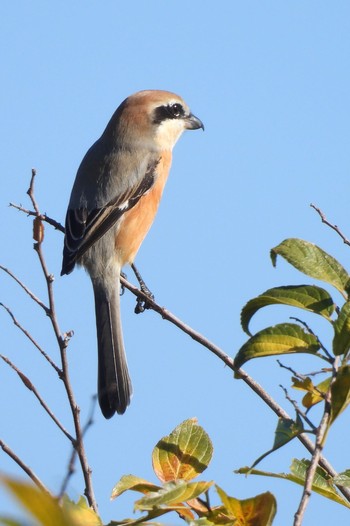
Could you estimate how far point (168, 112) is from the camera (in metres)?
5.45

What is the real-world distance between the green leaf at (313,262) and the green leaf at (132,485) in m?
0.50

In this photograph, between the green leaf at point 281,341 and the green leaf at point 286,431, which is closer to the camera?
the green leaf at point 286,431

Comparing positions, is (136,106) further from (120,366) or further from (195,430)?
(195,430)

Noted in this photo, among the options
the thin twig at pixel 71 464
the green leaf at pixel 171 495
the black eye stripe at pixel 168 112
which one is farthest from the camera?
the black eye stripe at pixel 168 112

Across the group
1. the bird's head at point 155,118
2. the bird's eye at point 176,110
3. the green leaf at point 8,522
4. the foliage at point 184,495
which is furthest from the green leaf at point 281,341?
the bird's eye at point 176,110

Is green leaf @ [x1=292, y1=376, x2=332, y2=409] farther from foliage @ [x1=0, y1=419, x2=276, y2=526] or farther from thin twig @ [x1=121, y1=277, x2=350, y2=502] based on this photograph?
foliage @ [x1=0, y1=419, x2=276, y2=526]

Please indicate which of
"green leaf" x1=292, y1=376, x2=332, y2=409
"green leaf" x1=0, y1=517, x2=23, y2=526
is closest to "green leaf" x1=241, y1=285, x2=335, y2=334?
"green leaf" x1=292, y1=376, x2=332, y2=409

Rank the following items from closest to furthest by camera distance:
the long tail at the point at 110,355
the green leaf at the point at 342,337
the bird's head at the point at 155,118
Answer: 1. the green leaf at the point at 342,337
2. the long tail at the point at 110,355
3. the bird's head at the point at 155,118

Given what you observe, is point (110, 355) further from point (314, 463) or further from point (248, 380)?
point (314, 463)

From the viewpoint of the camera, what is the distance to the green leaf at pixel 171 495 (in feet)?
3.74

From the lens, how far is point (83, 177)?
183 inches

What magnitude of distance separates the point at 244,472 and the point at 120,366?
2.60 m

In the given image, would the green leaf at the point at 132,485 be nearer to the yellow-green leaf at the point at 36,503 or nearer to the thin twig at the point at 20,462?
the thin twig at the point at 20,462

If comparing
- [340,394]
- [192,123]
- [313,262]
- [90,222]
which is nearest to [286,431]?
[340,394]
